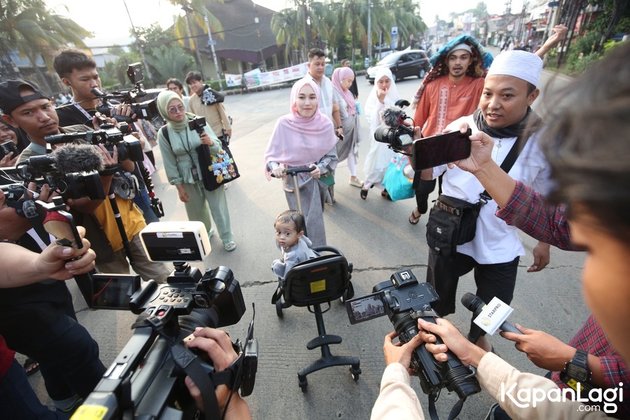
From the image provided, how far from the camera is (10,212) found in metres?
1.36

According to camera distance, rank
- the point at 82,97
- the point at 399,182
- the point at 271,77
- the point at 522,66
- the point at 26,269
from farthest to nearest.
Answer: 1. the point at 271,77
2. the point at 399,182
3. the point at 82,97
4. the point at 522,66
5. the point at 26,269

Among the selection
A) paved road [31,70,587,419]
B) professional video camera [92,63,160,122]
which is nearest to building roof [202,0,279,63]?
paved road [31,70,587,419]

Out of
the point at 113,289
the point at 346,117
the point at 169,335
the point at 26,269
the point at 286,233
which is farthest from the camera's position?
the point at 346,117

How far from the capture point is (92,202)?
2.02 m

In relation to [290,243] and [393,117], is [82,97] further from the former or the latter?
[393,117]

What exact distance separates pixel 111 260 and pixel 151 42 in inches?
1167

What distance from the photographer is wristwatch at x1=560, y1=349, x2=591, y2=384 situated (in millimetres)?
1048

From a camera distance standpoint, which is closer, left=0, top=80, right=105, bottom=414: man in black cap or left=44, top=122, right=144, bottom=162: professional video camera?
left=0, top=80, right=105, bottom=414: man in black cap

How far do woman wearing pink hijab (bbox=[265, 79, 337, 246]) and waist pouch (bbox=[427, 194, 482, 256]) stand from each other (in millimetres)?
1255

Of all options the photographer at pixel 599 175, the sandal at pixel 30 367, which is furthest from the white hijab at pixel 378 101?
the sandal at pixel 30 367

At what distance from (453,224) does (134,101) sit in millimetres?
3178

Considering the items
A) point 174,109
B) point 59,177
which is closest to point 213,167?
point 174,109

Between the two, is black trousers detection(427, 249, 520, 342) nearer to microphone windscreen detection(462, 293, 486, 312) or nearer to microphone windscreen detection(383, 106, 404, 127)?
microphone windscreen detection(462, 293, 486, 312)

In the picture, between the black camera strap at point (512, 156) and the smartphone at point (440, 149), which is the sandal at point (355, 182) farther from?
the smartphone at point (440, 149)
